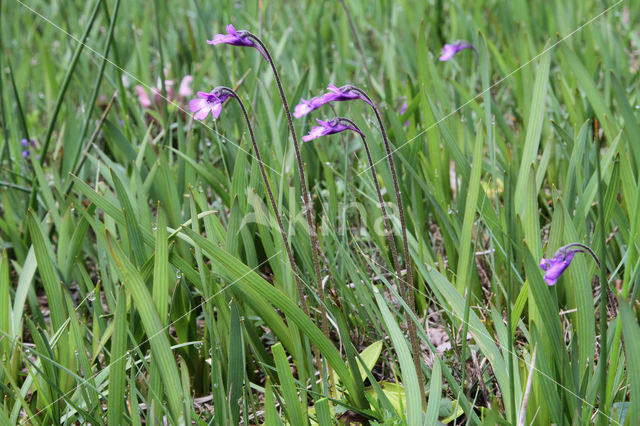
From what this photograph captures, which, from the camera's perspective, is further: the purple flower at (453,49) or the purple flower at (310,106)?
the purple flower at (453,49)

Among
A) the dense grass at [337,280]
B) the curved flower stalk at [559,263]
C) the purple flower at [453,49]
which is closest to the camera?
the curved flower stalk at [559,263]

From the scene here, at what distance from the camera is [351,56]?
343 cm

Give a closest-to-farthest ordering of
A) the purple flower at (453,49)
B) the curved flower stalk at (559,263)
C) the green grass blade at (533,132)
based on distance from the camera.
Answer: the curved flower stalk at (559,263), the green grass blade at (533,132), the purple flower at (453,49)

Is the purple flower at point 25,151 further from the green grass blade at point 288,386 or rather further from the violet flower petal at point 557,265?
the violet flower petal at point 557,265

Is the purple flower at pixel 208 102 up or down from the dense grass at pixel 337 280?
up

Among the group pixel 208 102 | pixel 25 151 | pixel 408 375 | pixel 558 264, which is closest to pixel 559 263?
pixel 558 264

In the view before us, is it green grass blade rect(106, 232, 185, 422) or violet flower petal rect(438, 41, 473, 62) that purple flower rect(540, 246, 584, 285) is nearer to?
green grass blade rect(106, 232, 185, 422)

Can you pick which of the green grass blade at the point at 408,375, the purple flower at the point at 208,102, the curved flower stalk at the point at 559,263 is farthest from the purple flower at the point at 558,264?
the purple flower at the point at 208,102

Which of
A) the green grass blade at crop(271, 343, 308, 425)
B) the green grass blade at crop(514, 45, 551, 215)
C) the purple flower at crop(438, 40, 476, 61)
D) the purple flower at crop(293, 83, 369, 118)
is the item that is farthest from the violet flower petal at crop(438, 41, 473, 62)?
the green grass blade at crop(271, 343, 308, 425)

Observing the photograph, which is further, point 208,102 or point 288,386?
point 208,102

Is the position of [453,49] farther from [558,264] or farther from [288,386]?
[288,386]

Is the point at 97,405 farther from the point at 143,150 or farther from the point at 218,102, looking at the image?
the point at 143,150

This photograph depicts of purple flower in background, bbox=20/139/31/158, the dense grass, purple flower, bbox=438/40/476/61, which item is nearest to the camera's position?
the dense grass

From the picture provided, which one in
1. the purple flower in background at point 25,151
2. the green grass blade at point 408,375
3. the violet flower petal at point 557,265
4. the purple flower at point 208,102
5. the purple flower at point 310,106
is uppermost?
the purple flower at point 208,102
